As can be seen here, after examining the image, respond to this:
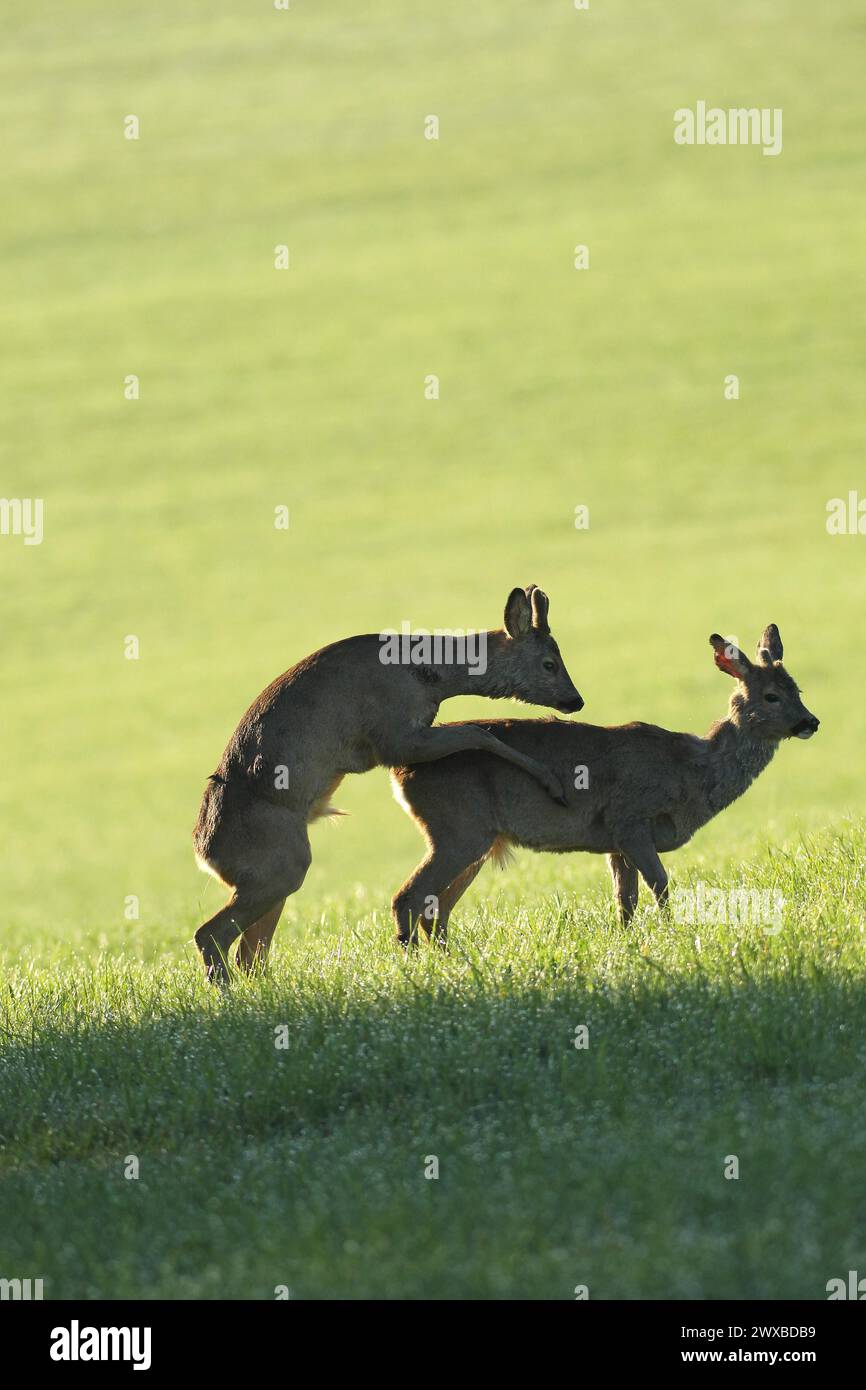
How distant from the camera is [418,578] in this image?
37656mm

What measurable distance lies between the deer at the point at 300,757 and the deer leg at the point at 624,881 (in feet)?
2.32

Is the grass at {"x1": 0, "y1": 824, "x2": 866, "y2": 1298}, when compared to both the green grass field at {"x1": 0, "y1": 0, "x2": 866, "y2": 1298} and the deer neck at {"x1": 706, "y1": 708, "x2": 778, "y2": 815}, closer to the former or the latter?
the green grass field at {"x1": 0, "y1": 0, "x2": 866, "y2": 1298}

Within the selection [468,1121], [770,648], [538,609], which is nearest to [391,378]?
[538,609]

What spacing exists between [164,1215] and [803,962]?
10.1 feet

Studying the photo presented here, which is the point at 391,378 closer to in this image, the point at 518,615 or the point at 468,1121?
the point at 518,615

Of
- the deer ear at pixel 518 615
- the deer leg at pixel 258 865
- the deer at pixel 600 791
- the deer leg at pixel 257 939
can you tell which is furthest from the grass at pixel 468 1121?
the deer ear at pixel 518 615

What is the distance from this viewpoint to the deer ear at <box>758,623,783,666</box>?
36.3ft

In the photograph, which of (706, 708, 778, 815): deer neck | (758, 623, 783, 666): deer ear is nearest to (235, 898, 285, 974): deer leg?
(706, 708, 778, 815): deer neck

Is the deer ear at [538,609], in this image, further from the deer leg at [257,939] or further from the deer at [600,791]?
the deer leg at [257,939]

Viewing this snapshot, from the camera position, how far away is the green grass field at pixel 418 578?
664 centimetres

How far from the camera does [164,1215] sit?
670cm

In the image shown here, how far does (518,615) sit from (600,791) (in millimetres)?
1190

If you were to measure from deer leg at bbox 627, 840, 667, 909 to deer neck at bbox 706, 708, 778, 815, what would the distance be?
59 cm
